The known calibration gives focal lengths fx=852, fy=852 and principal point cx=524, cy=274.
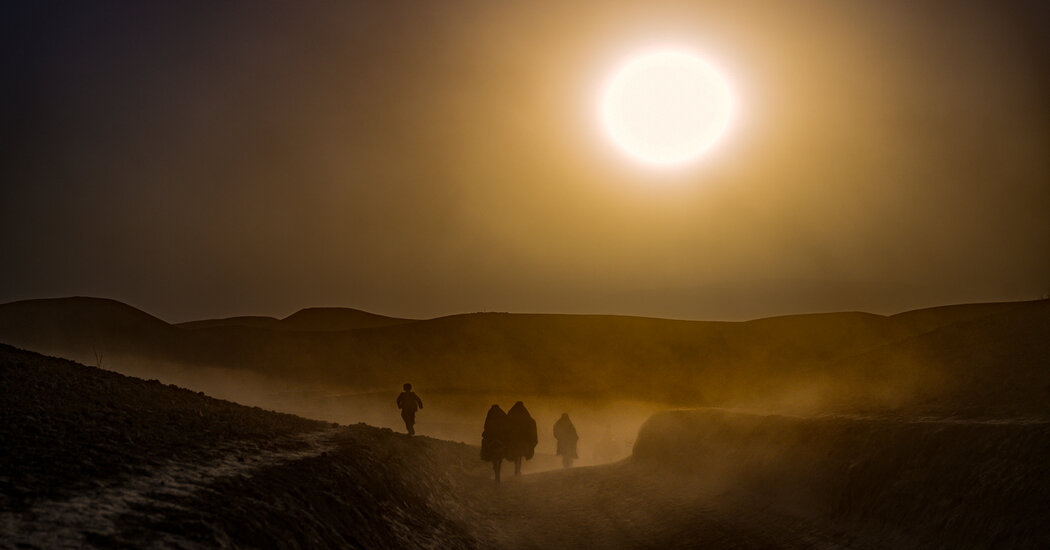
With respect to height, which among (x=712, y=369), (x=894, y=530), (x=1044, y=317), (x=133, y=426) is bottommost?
(x=894, y=530)

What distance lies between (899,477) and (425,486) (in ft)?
35.3

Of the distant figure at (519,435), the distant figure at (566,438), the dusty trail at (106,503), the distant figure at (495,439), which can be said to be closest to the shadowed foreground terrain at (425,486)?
the dusty trail at (106,503)

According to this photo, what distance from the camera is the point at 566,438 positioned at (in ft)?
132

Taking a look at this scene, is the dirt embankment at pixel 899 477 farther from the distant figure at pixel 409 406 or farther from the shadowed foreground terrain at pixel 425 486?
the distant figure at pixel 409 406

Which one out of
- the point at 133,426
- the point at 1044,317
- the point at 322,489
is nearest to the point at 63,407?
the point at 133,426

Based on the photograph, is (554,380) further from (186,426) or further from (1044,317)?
(186,426)

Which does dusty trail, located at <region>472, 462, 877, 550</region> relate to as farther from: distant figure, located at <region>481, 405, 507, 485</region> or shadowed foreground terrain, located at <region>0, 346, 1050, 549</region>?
distant figure, located at <region>481, 405, 507, 485</region>

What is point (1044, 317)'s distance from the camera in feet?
87.6

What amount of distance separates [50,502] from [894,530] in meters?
12.6

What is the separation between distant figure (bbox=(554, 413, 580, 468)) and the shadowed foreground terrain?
13.7 meters

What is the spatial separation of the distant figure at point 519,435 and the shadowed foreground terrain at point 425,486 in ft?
17.5

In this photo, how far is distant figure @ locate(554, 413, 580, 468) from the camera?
40094 millimetres

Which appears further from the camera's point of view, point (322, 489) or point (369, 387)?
point (369, 387)

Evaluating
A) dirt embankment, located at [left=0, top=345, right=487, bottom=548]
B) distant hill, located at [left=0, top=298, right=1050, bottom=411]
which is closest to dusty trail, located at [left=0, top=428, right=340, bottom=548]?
dirt embankment, located at [left=0, top=345, right=487, bottom=548]
